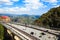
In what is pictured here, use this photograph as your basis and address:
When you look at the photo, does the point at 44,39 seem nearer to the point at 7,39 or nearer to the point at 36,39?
the point at 36,39

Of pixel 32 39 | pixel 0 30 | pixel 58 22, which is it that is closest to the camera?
pixel 32 39

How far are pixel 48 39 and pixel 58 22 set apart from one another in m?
44.8

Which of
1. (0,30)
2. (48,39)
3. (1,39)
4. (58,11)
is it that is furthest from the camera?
(58,11)

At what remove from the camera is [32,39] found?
1174 inches

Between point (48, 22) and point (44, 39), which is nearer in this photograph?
point (44, 39)

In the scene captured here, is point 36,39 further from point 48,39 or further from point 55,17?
point 55,17

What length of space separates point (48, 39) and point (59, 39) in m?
2.33

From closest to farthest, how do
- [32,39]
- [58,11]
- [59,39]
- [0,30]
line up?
[59,39], [32,39], [0,30], [58,11]

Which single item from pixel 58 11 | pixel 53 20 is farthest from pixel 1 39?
pixel 58 11

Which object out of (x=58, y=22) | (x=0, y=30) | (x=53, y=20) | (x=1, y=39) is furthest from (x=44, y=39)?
(x=53, y=20)

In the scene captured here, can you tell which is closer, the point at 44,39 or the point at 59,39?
the point at 59,39

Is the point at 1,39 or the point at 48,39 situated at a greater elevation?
the point at 48,39

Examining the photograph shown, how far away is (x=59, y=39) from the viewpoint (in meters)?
25.7

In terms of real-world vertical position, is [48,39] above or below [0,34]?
above
